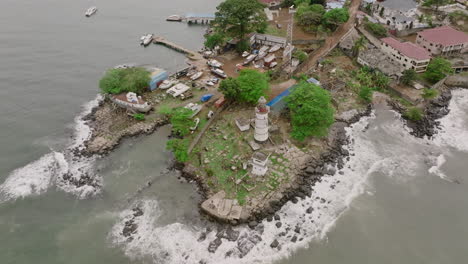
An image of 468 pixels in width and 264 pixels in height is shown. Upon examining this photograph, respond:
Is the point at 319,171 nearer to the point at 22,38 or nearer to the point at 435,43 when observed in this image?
the point at 435,43

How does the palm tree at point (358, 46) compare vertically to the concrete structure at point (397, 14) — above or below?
below

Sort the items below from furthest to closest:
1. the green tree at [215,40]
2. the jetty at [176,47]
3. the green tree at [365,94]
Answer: the jetty at [176,47]
the green tree at [215,40]
the green tree at [365,94]

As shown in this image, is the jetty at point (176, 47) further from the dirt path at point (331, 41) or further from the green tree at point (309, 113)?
the green tree at point (309, 113)

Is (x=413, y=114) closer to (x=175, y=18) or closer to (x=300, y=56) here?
(x=300, y=56)

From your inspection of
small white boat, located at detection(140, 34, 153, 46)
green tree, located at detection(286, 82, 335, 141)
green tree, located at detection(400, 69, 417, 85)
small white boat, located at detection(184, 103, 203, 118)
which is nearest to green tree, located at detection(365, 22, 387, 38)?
green tree, located at detection(400, 69, 417, 85)

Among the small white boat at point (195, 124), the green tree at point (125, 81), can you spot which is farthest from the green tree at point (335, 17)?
the green tree at point (125, 81)

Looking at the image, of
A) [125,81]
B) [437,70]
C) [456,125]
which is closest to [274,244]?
[125,81]
